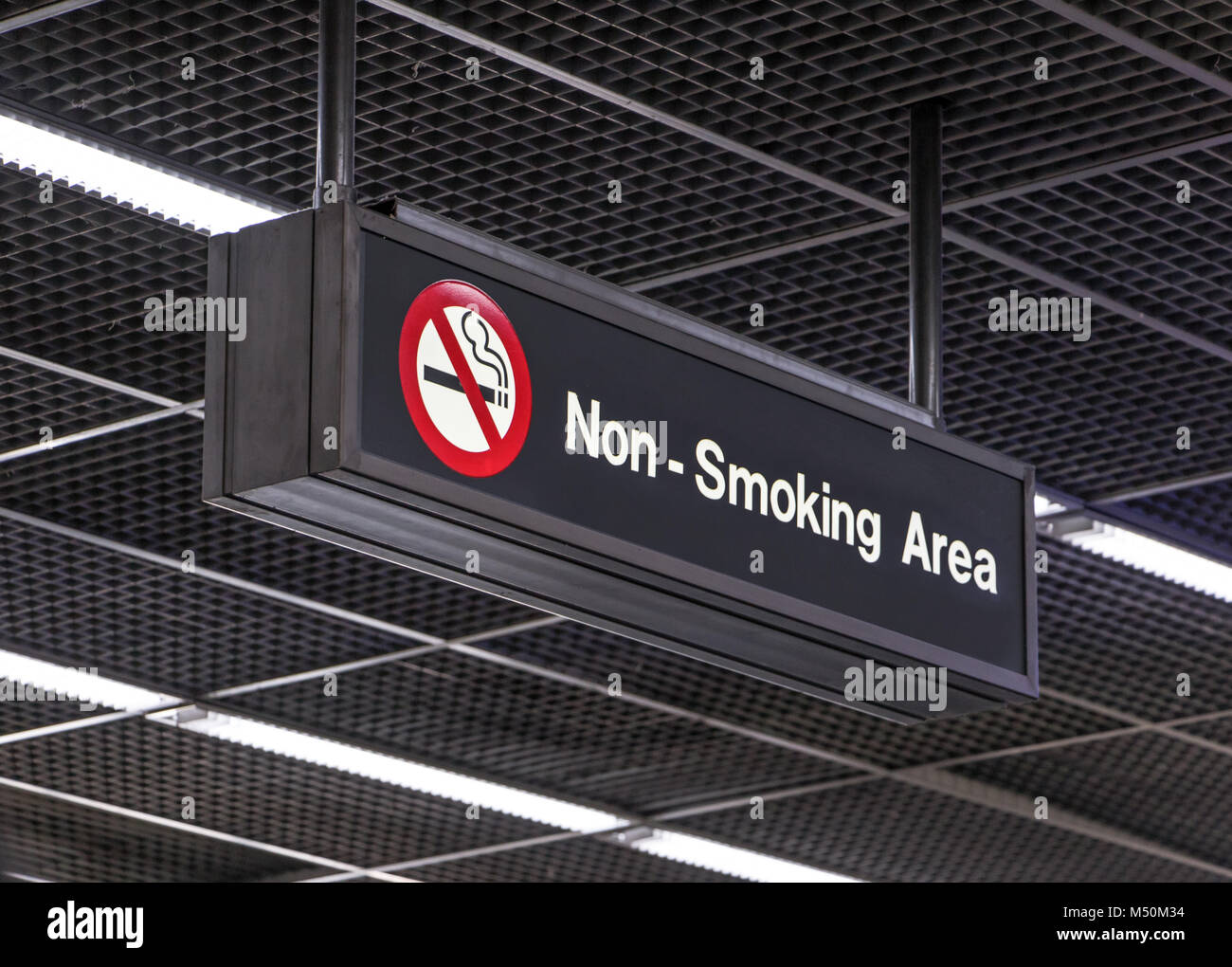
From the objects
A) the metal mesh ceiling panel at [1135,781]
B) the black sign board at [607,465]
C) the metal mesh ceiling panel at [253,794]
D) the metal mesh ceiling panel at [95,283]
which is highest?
the metal mesh ceiling panel at [95,283]

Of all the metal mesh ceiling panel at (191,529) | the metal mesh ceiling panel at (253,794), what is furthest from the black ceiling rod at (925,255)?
the metal mesh ceiling panel at (253,794)

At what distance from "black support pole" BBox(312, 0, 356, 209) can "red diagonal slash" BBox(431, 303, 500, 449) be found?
0.93 ft

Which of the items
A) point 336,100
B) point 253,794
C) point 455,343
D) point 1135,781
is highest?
point 336,100

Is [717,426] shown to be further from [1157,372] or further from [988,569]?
[1157,372]

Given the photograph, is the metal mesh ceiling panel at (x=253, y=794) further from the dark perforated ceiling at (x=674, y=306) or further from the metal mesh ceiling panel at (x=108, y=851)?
the metal mesh ceiling panel at (x=108, y=851)

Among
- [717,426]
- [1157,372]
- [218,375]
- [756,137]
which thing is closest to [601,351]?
[717,426]

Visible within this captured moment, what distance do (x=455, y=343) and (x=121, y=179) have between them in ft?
6.85

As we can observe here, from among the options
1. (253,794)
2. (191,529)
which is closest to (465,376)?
(191,529)

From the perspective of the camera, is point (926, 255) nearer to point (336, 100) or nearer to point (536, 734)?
point (336, 100)

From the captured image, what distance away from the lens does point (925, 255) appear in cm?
573

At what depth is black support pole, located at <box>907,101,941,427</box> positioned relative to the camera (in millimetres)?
5500

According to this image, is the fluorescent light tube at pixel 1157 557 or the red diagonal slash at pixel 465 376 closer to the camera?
the red diagonal slash at pixel 465 376

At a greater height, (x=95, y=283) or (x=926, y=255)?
(x=95, y=283)

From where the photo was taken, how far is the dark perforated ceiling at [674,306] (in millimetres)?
5645
